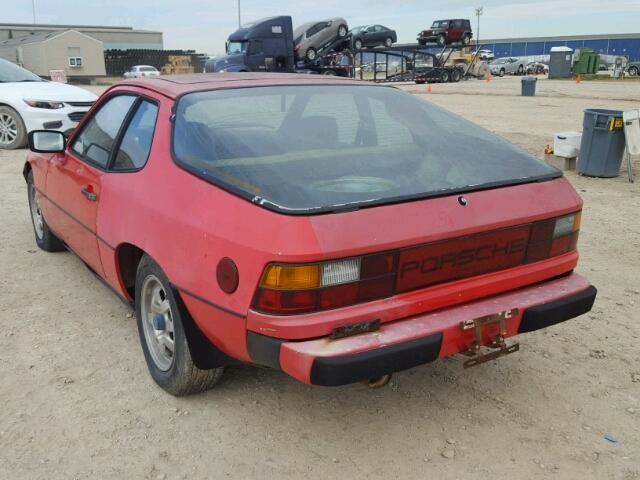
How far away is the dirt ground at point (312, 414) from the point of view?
8.05 ft

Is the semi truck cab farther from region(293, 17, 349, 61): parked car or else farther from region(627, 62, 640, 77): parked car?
region(627, 62, 640, 77): parked car

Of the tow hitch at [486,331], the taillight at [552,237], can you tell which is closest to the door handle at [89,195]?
the tow hitch at [486,331]

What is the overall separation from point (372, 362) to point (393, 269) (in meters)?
0.36

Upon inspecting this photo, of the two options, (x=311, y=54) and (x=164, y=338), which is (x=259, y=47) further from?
(x=164, y=338)

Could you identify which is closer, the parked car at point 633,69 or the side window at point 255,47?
the side window at point 255,47

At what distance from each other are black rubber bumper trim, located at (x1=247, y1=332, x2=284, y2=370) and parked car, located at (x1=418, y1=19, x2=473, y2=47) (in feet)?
121

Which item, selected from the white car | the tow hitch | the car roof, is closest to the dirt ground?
the tow hitch

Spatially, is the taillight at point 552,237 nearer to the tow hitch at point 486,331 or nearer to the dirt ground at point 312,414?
the tow hitch at point 486,331

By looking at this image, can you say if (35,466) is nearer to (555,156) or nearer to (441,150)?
(441,150)

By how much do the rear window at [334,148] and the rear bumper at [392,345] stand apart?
1.59 ft

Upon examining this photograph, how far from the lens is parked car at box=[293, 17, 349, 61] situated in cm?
2866

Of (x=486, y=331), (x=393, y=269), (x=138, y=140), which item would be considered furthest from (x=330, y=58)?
(x=393, y=269)

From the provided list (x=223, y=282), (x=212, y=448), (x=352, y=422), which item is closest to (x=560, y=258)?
(x=352, y=422)

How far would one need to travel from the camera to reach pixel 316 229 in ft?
7.02
